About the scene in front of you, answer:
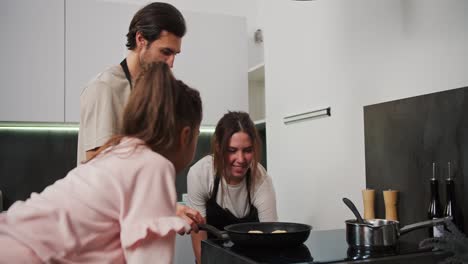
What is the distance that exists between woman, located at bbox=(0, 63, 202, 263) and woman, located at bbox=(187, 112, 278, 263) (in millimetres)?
1101

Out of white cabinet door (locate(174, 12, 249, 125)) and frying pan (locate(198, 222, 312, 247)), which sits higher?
white cabinet door (locate(174, 12, 249, 125))

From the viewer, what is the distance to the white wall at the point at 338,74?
163cm

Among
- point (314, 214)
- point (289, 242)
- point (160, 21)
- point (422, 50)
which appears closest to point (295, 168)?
point (314, 214)

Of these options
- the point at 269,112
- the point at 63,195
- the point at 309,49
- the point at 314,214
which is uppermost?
the point at 309,49

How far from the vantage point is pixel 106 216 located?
796mm

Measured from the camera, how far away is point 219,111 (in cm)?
278

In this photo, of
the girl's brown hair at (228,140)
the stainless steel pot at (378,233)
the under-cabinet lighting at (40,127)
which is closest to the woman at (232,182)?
the girl's brown hair at (228,140)

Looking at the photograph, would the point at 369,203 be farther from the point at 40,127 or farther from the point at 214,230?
the point at 40,127

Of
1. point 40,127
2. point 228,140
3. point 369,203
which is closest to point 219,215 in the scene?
point 228,140

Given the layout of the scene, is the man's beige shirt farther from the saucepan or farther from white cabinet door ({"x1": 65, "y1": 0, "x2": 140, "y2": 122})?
white cabinet door ({"x1": 65, "y1": 0, "x2": 140, "y2": 122})

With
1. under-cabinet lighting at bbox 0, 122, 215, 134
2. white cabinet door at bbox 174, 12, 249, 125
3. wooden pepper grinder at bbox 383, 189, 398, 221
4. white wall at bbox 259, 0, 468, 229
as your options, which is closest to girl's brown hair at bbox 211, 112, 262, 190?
white wall at bbox 259, 0, 468, 229

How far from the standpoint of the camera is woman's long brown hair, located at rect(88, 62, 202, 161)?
0.87 metres

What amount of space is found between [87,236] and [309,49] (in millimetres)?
1808

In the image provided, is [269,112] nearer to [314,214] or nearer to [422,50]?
[314,214]
